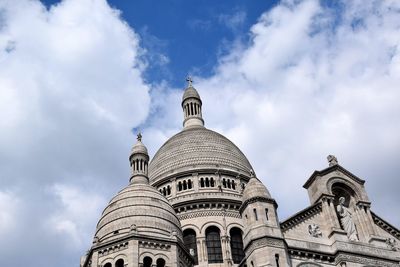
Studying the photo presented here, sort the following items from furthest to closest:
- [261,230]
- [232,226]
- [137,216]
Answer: [232,226]
[137,216]
[261,230]

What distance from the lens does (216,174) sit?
42.8 meters

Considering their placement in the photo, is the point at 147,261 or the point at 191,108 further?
the point at 191,108

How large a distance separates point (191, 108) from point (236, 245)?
1778 centimetres

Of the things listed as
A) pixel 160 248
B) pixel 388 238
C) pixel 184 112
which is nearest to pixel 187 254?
pixel 160 248

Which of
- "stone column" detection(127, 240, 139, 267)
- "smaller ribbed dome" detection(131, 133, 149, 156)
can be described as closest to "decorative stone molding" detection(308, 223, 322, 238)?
"stone column" detection(127, 240, 139, 267)

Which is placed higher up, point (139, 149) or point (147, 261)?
point (139, 149)

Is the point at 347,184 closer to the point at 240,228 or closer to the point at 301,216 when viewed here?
the point at 301,216

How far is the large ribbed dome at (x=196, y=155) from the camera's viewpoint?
144ft

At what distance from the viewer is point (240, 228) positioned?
39562 millimetres

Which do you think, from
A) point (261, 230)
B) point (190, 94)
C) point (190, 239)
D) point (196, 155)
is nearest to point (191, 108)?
point (190, 94)

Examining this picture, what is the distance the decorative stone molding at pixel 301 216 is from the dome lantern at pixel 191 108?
956 inches

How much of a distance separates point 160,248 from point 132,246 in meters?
1.60

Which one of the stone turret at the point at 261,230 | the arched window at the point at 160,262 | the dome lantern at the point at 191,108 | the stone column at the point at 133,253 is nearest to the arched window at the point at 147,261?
the arched window at the point at 160,262

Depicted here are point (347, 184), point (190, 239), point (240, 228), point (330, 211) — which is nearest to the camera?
point (330, 211)
